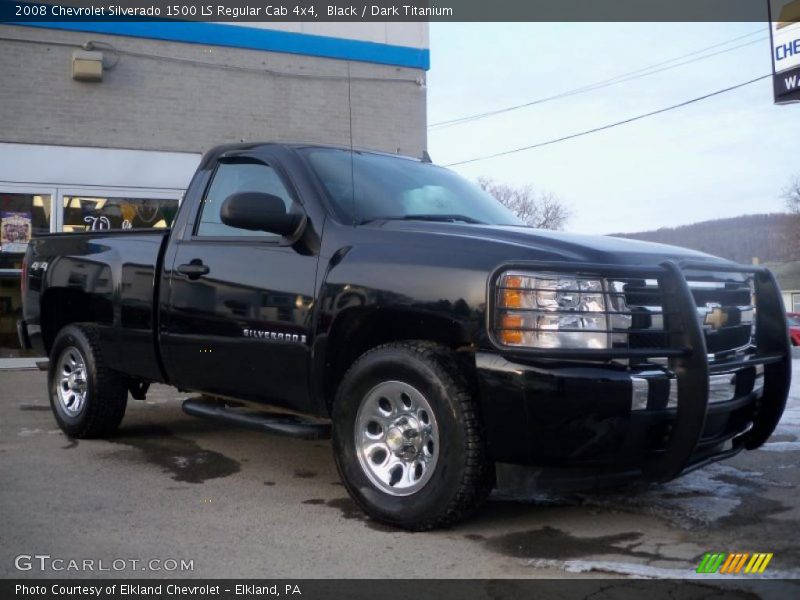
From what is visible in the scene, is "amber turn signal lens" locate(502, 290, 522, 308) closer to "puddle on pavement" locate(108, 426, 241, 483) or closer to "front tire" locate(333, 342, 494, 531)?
"front tire" locate(333, 342, 494, 531)

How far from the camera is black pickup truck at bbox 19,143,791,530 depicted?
3.71 m

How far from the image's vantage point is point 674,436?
3734 millimetres

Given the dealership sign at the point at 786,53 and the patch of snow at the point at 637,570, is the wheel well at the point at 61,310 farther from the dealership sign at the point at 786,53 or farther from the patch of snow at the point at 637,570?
the dealership sign at the point at 786,53

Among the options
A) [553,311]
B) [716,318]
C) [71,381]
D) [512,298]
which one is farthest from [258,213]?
[71,381]

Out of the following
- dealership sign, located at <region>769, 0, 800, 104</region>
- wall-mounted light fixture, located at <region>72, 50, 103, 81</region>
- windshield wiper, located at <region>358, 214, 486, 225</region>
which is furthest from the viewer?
wall-mounted light fixture, located at <region>72, 50, 103, 81</region>

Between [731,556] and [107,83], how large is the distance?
10.5 metres

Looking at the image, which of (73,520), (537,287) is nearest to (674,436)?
(537,287)

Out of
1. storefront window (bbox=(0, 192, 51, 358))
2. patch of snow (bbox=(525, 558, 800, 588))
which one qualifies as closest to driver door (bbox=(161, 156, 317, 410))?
patch of snow (bbox=(525, 558, 800, 588))

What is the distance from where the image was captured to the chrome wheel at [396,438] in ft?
13.2

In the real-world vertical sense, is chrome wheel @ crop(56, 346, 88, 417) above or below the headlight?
below

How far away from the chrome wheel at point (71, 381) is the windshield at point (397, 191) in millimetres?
2484

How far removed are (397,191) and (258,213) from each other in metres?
0.96

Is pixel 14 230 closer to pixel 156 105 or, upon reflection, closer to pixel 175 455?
pixel 156 105

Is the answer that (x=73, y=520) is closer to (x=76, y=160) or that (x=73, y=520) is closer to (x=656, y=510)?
(x=656, y=510)
